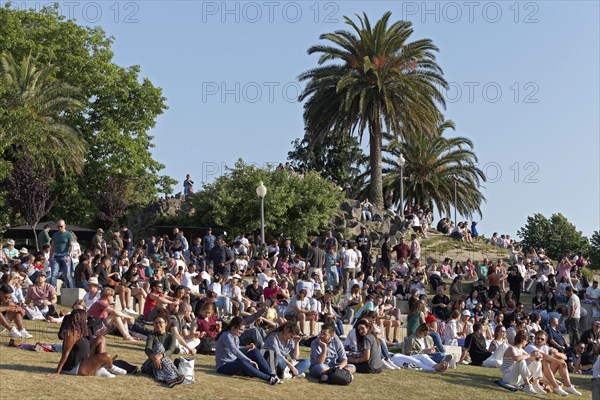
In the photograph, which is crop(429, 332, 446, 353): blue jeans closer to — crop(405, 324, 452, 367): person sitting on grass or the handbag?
crop(405, 324, 452, 367): person sitting on grass

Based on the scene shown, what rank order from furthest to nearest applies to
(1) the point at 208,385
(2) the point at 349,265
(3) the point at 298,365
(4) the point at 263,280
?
1. (2) the point at 349,265
2. (4) the point at 263,280
3. (3) the point at 298,365
4. (1) the point at 208,385

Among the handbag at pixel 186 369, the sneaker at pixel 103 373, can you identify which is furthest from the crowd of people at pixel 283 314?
the handbag at pixel 186 369

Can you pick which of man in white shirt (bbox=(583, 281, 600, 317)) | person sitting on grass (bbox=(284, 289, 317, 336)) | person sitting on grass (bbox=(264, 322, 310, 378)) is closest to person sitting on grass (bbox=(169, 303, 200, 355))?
person sitting on grass (bbox=(264, 322, 310, 378))

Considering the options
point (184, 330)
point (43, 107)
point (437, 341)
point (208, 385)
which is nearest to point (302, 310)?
point (437, 341)

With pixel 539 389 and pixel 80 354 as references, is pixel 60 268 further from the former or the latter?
pixel 539 389

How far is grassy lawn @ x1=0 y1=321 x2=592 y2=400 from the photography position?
13.2 metres

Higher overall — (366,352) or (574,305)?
(574,305)

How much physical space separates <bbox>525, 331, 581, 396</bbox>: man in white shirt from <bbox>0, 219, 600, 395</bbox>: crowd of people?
0.02 metres

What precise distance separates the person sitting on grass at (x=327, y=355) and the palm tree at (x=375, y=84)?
2750 centimetres

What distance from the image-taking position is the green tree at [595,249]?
63.0 meters

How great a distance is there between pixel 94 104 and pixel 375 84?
1511cm

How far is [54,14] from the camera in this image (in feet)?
164

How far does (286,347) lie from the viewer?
16.4m

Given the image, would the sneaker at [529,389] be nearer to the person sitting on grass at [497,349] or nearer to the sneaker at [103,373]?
the person sitting on grass at [497,349]
